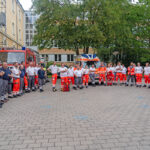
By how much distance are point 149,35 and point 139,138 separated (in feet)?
83.6

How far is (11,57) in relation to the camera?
1279 centimetres

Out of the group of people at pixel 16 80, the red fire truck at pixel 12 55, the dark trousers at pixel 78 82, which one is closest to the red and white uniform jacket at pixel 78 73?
the dark trousers at pixel 78 82

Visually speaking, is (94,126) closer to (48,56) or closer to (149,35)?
(149,35)

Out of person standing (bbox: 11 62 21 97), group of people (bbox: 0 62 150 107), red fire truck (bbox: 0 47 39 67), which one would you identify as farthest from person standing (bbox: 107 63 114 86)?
person standing (bbox: 11 62 21 97)

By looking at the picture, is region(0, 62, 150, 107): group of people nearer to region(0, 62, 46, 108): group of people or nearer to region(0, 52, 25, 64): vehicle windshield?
region(0, 62, 46, 108): group of people

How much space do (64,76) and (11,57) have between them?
144 inches

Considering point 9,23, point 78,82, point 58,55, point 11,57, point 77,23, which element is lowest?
point 78,82

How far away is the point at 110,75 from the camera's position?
15.4 metres

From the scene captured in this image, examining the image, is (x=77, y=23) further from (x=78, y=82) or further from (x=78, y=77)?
(x=78, y=82)

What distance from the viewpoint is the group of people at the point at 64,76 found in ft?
33.0

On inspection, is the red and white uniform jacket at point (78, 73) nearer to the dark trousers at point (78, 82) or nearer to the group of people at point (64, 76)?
the group of people at point (64, 76)

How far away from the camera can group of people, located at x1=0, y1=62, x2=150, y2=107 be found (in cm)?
1005

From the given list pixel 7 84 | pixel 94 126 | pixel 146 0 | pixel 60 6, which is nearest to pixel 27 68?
pixel 7 84

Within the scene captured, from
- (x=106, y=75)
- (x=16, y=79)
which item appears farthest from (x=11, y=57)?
(x=106, y=75)
